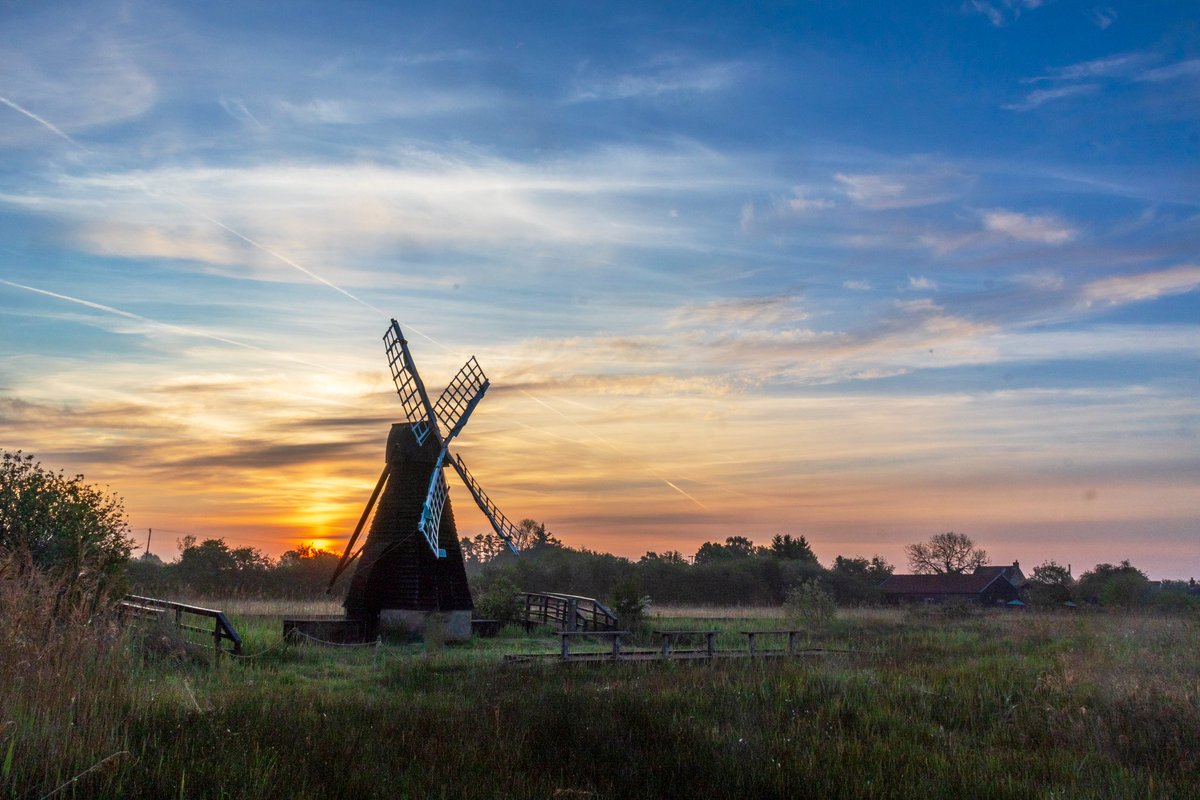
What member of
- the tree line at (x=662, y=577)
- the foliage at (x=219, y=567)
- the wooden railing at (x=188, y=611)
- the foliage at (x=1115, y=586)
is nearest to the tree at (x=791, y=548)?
the tree line at (x=662, y=577)

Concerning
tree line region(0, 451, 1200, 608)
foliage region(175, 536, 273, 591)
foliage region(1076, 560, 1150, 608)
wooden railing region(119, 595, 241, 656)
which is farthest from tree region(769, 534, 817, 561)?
wooden railing region(119, 595, 241, 656)

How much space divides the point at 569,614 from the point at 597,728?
20343mm

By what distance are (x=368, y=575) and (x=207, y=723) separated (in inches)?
696

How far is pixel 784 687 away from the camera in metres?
16.5

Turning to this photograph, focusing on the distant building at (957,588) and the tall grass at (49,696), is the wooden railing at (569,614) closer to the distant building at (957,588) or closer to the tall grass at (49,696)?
the tall grass at (49,696)

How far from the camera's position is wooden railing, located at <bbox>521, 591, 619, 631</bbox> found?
32469 millimetres

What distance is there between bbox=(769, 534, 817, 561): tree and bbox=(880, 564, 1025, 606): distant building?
7.45 metres

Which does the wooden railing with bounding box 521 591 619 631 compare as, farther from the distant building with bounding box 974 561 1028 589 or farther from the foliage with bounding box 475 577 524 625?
the distant building with bounding box 974 561 1028 589

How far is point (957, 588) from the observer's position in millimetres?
76625

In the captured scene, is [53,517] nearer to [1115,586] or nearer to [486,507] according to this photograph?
[486,507]

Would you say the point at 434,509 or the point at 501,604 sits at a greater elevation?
the point at 434,509

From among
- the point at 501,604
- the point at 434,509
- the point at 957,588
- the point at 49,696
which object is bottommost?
the point at 957,588

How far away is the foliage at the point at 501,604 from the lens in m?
32.2

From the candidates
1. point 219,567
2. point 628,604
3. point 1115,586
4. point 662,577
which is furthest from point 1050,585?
point 219,567
